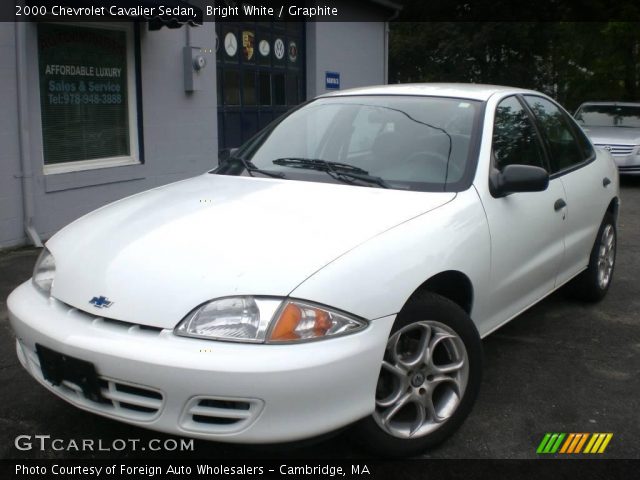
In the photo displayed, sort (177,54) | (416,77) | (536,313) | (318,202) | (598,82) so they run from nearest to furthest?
(318,202) → (536,313) → (177,54) → (598,82) → (416,77)

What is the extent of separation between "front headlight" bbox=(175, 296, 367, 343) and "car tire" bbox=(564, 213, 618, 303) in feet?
10.2

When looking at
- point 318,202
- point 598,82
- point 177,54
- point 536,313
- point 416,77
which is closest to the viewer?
point 318,202

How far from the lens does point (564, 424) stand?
11.6 ft

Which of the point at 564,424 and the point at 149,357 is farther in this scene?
the point at 564,424

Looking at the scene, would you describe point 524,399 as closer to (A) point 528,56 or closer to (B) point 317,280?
(B) point 317,280

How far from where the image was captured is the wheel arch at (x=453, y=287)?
327cm

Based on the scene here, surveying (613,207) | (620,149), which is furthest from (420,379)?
(620,149)

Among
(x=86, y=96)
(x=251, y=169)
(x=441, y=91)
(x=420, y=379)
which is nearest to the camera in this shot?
(x=420, y=379)

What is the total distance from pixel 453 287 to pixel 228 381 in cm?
136

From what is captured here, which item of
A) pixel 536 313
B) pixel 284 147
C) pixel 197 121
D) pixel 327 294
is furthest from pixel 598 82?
pixel 327 294

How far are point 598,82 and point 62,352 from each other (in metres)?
21.1

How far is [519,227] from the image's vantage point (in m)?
3.87

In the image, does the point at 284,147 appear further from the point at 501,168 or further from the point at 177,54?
the point at 177,54

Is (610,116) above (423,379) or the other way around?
above
